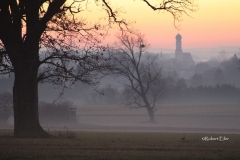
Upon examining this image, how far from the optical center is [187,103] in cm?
8675

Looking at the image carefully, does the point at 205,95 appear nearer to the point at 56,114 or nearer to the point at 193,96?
the point at 193,96

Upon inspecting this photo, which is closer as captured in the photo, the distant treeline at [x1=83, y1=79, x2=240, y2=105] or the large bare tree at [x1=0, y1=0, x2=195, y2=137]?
the large bare tree at [x1=0, y1=0, x2=195, y2=137]

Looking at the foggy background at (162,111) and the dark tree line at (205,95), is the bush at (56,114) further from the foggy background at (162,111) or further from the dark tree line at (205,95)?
the dark tree line at (205,95)

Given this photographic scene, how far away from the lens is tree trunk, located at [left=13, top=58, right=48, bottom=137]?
57.9 feet

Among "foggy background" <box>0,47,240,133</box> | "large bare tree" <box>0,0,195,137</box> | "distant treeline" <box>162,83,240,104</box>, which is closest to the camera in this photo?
"large bare tree" <box>0,0,195,137</box>

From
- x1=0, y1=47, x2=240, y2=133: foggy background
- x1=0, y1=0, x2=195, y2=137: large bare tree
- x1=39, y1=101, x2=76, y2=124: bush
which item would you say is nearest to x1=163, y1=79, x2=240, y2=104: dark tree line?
x1=0, y1=47, x2=240, y2=133: foggy background

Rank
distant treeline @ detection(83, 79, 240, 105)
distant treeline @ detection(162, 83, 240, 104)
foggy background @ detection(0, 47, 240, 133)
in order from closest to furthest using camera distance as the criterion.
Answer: foggy background @ detection(0, 47, 240, 133), distant treeline @ detection(162, 83, 240, 104), distant treeline @ detection(83, 79, 240, 105)

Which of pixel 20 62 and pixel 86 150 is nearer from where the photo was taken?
pixel 86 150

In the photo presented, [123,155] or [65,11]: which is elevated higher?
[65,11]

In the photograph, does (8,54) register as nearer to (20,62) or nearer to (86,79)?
(20,62)

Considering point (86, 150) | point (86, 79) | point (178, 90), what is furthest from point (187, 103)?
point (86, 150)

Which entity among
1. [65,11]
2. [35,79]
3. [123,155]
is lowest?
[123,155]

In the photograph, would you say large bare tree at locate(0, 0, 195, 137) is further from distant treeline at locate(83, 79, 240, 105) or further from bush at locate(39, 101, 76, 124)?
distant treeline at locate(83, 79, 240, 105)

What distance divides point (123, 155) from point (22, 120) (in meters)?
6.83
